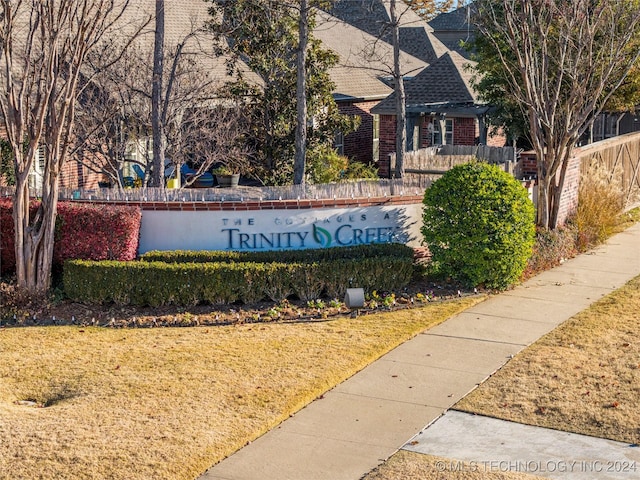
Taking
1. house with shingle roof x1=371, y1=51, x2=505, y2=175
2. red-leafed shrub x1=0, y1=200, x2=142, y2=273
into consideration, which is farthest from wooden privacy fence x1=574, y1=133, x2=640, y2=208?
red-leafed shrub x1=0, y1=200, x2=142, y2=273

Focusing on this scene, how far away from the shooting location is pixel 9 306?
12.5m

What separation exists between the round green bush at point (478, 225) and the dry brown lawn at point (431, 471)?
19.6 ft

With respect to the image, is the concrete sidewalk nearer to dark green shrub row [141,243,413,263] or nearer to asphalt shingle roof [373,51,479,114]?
dark green shrub row [141,243,413,263]

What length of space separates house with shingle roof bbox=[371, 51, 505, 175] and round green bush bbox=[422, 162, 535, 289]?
1404 cm

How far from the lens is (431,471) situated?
7.39m

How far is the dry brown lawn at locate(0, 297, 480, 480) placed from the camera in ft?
24.8

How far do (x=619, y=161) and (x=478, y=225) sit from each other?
9.20m

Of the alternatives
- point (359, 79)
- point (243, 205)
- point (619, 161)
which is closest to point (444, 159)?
point (619, 161)

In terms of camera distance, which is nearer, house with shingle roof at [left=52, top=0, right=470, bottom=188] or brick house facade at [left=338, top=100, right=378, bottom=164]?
house with shingle roof at [left=52, top=0, right=470, bottom=188]

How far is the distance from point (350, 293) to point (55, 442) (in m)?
5.17

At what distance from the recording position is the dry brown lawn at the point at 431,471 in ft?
23.9

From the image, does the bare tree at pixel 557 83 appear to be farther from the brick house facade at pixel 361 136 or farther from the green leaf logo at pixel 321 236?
the brick house facade at pixel 361 136

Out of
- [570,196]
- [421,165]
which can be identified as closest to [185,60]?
[421,165]

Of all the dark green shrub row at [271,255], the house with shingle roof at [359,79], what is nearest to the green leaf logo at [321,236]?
the dark green shrub row at [271,255]
